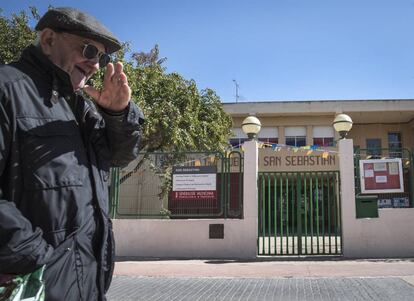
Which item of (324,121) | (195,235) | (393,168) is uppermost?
→ (324,121)

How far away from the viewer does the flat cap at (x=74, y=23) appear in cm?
205

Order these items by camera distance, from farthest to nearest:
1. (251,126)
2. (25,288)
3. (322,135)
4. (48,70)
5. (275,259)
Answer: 1. (322,135)
2. (251,126)
3. (275,259)
4. (48,70)
5. (25,288)

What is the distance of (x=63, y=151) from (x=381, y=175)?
1066cm

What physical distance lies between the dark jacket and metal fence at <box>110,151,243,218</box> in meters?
9.65

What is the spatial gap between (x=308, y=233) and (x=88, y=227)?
1020 cm

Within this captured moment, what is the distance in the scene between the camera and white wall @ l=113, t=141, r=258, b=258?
11.4 m

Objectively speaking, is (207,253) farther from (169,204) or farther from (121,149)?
(121,149)

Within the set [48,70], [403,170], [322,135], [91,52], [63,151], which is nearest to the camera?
[63,151]

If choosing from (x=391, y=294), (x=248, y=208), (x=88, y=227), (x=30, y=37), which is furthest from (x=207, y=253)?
(x=88, y=227)

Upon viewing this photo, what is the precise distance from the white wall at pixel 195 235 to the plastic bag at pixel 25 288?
9903mm

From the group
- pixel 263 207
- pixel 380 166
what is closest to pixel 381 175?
pixel 380 166

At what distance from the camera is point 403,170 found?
37.2 feet

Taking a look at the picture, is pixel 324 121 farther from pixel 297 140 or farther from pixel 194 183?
pixel 194 183

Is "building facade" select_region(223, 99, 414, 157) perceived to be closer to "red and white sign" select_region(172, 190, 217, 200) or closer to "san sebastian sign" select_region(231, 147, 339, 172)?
"san sebastian sign" select_region(231, 147, 339, 172)
